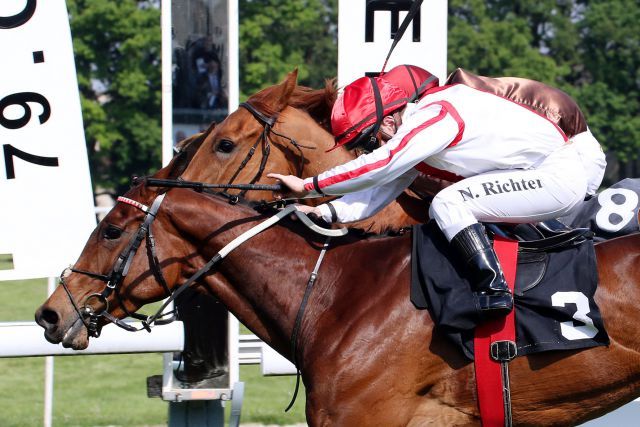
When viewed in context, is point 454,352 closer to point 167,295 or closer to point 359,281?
point 359,281

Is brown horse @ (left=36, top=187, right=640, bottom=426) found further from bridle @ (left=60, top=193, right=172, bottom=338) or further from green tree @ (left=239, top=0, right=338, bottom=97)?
green tree @ (left=239, top=0, right=338, bottom=97)

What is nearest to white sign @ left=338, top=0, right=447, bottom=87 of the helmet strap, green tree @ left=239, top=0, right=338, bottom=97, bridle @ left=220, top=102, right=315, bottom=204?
bridle @ left=220, top=102, right=315, bottom=204

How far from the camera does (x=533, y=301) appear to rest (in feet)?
12.1

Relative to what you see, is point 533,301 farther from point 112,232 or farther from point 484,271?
point 112,232

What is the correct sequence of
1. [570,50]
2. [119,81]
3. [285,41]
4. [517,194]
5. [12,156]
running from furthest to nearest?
1. [570,50]
2. [285,41]
3. [119,81]
4. [12,156]
5. [517,194]

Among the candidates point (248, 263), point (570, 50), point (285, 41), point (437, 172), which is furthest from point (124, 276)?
point (570, 50)

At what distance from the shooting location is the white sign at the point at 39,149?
5.26 m

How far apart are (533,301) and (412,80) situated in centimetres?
102

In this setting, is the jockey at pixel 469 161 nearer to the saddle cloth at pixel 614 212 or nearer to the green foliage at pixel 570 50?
the saddle cloth at pixel 614 212

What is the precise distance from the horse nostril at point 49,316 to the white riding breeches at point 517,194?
56.0 inches

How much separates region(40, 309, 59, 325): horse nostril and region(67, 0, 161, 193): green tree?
90.6ft

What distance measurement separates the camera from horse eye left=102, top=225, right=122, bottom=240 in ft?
12.6

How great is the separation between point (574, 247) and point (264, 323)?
1179 millimetres

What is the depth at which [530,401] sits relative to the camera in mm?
3736
